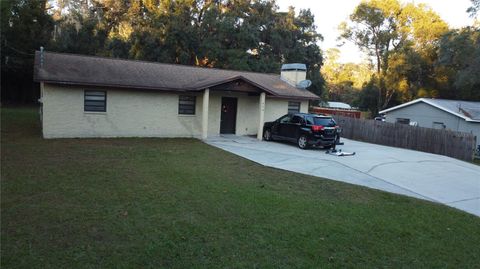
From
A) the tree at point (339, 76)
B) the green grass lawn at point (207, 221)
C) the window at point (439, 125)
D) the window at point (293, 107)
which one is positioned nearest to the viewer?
the green grass lawn at point (207, 221)

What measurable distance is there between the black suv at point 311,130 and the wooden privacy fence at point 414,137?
6596 mm

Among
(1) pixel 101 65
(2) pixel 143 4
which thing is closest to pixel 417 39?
(2) pixel 143 4

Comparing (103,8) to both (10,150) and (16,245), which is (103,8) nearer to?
(10,150)

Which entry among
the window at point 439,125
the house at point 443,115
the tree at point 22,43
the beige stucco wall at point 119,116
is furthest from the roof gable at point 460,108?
the tree at point 22,43

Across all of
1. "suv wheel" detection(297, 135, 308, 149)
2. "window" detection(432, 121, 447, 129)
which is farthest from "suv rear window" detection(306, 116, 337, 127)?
"window" detection(432, 121, 447, 129)

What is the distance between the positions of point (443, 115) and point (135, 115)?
71.7ft

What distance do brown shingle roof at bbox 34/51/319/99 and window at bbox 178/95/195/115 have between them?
69 centimetres

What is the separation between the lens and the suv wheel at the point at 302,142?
16.0m

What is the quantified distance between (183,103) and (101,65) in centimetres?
426

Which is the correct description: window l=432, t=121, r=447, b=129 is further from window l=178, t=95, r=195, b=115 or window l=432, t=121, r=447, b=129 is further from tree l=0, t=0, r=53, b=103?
tree l=0, t=0, r=53, b=103

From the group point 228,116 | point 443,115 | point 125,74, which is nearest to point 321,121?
point 228,116

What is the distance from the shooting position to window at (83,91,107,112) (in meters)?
15.8

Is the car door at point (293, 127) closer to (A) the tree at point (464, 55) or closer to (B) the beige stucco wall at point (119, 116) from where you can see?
(B) the beige stucco wall at point (119, 116)

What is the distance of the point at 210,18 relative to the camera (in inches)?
1316
